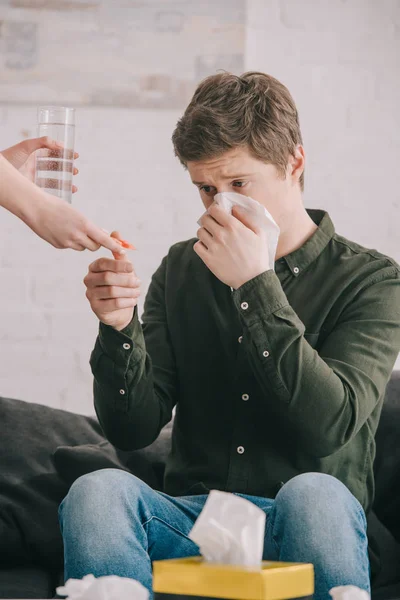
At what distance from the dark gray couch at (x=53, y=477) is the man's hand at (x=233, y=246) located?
61 centimetres

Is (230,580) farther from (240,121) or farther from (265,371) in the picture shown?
(240,121)

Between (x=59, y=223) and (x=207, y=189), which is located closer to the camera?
(x=59, y=223)

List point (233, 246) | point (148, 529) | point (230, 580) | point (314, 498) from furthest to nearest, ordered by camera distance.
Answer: point (233, 246), point (148, 529), point (314, 498), point (230, 580)

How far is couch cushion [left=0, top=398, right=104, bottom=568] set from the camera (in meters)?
1.77

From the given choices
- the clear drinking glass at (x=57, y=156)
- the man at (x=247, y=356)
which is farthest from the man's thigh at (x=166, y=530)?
the clear drinking glass at (x=57, y=156)

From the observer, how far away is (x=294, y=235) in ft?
5.45

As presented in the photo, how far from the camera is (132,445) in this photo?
5.36 ft

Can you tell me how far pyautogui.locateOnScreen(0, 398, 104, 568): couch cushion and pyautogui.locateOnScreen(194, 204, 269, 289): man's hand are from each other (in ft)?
2.31

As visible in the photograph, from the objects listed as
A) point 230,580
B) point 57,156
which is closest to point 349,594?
point 230,580

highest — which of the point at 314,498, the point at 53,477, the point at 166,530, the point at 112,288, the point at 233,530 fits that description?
the point at 112,288

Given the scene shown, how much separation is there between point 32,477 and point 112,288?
61 cm

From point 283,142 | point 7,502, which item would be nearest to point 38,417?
point 7,502

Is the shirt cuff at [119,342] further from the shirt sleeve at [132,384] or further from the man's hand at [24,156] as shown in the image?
the man's hand at [24,156]

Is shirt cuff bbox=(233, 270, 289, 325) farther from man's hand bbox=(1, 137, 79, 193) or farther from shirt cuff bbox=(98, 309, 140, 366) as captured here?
man's hand bbox=(1, 137, 79, 193)
